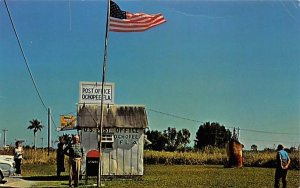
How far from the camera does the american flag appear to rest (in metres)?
16.9

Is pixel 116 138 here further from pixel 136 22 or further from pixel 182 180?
pixel 136 22

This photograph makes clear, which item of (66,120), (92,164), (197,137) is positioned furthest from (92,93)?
(197,137)

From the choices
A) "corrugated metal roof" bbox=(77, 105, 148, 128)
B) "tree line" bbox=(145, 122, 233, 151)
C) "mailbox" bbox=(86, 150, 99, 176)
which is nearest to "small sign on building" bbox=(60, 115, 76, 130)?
"corrugated metal roof" bbox=(77, 105, 148, 128)

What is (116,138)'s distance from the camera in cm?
2227

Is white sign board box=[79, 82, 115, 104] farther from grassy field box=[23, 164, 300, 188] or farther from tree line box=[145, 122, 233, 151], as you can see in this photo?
tree line box=[145, 122, 233, 151]

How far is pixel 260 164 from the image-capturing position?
44.8m

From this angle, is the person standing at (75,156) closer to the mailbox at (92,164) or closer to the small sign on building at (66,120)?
the mailbox at (92,164)

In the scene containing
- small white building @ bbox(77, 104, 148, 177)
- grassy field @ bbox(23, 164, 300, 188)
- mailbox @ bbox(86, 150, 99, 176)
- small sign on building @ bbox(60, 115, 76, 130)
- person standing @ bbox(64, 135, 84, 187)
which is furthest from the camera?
small sign on building @ bbox(60, 115, 76, 130)

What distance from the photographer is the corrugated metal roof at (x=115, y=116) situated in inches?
870

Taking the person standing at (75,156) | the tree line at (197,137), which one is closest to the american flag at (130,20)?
the person standing at (75,156)

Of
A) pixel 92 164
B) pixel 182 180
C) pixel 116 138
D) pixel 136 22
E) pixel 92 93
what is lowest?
pixel 182 180

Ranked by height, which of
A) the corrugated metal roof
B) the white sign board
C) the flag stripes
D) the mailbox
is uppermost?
the flag stripes

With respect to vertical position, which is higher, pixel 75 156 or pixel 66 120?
pixel 66 120

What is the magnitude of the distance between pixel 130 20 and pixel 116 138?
6590 millimetres
